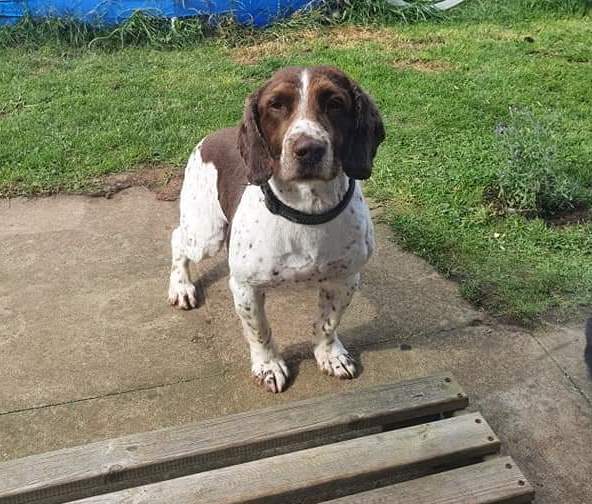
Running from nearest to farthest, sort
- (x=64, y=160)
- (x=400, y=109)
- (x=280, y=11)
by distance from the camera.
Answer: (x=64, y=160) → (x=400, y=109) → (x=280, y=11)

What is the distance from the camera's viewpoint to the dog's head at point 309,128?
108 inches

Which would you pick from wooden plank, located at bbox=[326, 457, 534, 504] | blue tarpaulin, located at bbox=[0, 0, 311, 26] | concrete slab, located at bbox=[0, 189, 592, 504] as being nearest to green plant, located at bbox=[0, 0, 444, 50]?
blue tarpaulin, located at bbox=[0, 0, 311, 26]

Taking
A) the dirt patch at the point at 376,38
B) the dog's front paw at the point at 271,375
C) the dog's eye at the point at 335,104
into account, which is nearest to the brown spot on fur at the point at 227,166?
the dog's eye at the point at 335,104

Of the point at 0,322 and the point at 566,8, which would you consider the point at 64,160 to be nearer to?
the point at 0,322

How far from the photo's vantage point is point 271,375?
3.59 meters

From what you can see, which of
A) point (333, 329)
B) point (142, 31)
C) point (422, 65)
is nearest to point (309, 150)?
point (333, 329)

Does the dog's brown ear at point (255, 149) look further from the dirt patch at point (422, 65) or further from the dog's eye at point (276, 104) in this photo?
the dirt patch at point (422, 65)

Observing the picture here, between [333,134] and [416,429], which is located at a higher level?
[333,134]

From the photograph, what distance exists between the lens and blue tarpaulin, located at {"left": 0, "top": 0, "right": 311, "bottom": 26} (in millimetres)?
8031

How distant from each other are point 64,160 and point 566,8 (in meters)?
6.55

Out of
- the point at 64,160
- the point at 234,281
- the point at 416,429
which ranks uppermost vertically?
the point at 234,281

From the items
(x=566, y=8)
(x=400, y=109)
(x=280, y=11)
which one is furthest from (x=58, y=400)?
(x=566, y=8)

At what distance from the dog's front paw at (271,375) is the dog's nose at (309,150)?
49.7 inches

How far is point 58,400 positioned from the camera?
353 centimetres
